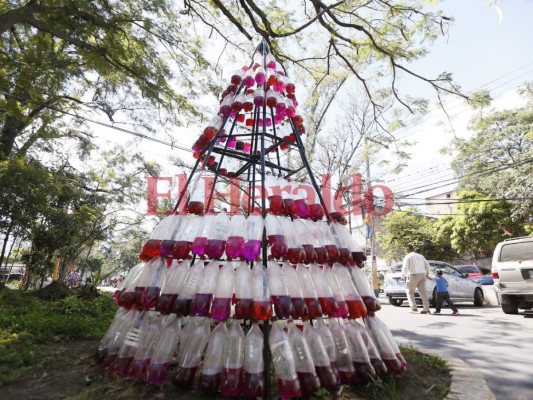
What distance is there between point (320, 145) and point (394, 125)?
943cm

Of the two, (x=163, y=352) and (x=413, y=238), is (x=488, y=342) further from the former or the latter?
(x=413, y=238)

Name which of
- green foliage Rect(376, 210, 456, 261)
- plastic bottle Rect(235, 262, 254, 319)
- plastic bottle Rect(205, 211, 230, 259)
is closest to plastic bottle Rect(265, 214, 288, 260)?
plastic bottle Rect(235, 262, 254, 319)

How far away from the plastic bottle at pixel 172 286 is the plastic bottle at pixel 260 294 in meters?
Result: 0.59

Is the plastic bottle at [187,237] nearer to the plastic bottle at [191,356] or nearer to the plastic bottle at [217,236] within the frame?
the plastic bottle at [217,236]

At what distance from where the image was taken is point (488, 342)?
4926 mm

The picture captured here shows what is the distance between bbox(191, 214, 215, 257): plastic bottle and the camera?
2484 millimetres

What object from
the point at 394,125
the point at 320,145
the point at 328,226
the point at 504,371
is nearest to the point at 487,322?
the point at 504,371

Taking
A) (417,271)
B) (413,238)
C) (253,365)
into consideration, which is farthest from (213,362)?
(413,238)

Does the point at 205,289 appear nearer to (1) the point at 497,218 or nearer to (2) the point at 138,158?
(2) the point at 138,158

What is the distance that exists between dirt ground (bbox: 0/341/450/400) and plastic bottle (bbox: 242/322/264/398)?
322 mm

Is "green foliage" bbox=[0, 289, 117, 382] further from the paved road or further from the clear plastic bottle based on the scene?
the paved road

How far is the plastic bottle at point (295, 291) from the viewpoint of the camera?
2.27 meters

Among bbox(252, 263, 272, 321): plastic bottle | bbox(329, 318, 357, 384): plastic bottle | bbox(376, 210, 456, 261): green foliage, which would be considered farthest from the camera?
bbox(376, 210, 456, 261): green foliage

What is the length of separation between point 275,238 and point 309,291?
47 centimetres
